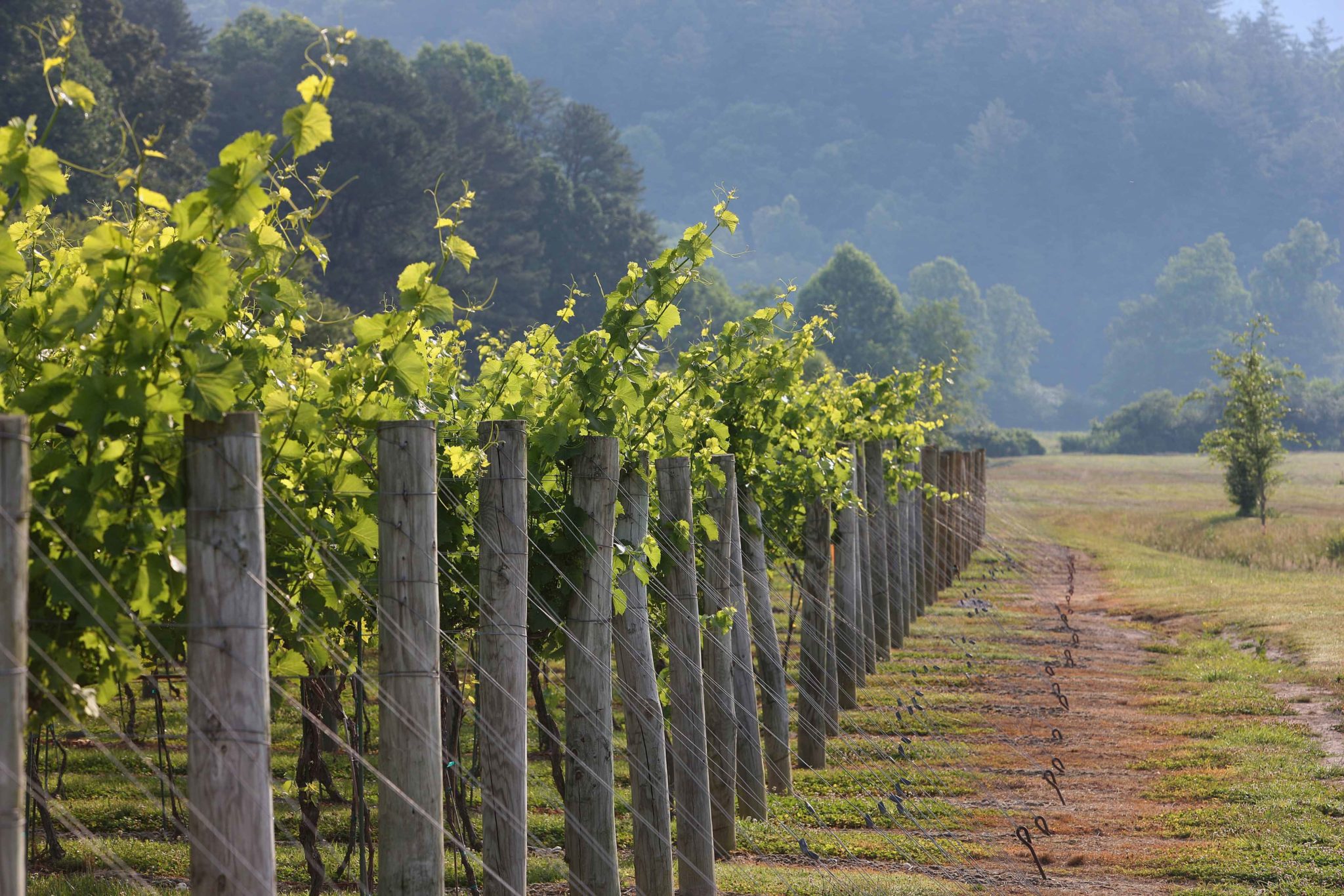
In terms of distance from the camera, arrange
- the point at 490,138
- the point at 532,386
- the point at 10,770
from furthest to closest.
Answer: the point at 490,138 → the point at 532,386 → the point at 10,770

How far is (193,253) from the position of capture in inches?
149

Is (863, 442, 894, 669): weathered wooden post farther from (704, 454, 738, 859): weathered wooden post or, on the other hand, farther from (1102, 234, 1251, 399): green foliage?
(1102, 234, 1251, 399): green foliage

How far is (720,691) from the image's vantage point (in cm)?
880

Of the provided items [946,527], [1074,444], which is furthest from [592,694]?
[1074,444]

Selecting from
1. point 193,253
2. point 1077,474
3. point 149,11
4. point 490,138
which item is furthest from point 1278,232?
point 193,253

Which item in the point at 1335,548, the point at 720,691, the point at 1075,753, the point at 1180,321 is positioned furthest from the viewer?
the point at 1180,321

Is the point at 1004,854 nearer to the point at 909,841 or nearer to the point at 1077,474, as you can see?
the point at 909,841

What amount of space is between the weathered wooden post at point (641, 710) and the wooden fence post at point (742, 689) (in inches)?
85.2

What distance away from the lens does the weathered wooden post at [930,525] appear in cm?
2202

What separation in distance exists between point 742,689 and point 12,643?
674 centimetres

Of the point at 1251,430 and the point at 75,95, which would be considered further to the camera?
the point at 1251,430

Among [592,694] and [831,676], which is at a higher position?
[592,694]

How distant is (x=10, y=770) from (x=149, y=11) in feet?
193

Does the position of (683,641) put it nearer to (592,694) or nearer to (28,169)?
(592,694)
